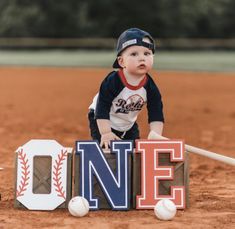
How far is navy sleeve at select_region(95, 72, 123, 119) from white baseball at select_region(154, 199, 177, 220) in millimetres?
796

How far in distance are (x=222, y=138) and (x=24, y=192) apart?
4792 mm

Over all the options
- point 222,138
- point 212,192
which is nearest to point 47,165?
point 212,192

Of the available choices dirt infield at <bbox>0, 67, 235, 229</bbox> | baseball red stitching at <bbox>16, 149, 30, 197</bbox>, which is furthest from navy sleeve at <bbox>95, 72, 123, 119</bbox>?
dirt infield at <bbox>0, 67, 235, 229</bbox>

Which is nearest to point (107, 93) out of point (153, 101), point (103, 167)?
point (153, 101)

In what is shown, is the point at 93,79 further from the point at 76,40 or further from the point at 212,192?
the point at 76,40

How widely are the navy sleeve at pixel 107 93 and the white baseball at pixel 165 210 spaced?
0.80 m

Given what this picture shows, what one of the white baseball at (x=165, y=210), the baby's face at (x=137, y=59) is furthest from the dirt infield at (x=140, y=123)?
the baby's face at (x=137, y=59)

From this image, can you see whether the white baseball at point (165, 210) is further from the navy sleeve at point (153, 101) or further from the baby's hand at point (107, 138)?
the navy sleeve at point (153, 101)

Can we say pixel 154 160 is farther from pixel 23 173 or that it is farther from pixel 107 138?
pixel 23 173

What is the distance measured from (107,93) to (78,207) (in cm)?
87

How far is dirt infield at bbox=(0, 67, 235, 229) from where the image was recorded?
4.41 meters

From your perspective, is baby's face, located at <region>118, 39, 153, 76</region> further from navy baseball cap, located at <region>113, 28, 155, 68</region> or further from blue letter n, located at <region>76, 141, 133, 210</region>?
blue letter n, located at <region>76, 141, 133, 210</region>

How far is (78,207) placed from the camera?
4.41m

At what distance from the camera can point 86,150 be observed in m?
4.52
